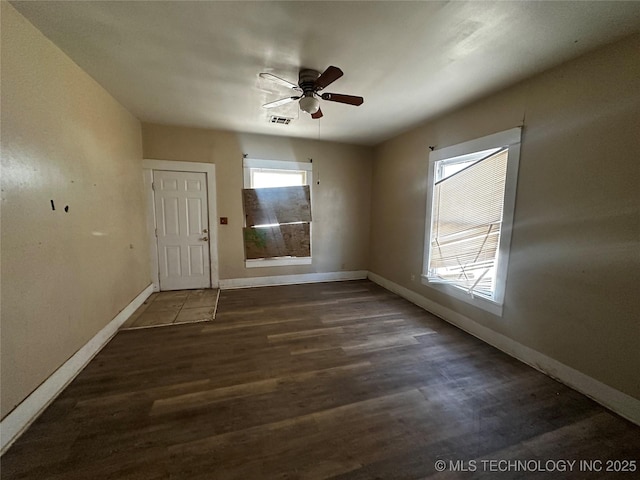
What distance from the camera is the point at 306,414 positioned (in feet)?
5.60

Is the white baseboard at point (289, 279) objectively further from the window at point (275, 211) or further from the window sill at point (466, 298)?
the window sill at point (466, 298)

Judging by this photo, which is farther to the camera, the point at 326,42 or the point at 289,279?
the point at 289,279

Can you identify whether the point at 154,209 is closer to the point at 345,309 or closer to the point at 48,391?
the point at 48,391

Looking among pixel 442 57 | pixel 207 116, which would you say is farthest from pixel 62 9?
pixel 442 57

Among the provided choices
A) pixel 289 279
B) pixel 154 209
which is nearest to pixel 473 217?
pixel 289 279

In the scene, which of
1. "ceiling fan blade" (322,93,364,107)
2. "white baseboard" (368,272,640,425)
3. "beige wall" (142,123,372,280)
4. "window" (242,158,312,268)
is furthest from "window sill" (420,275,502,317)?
"ceiling fan blade" (322,93,364,107)

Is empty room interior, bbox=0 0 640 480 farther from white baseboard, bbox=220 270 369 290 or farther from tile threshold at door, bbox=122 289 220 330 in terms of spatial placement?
white baseboard, bbox=220 270 369 290

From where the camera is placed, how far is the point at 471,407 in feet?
5.90

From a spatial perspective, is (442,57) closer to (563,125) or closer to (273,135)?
(563,125)

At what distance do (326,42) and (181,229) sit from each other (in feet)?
11.4

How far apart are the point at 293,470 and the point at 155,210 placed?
3.98 metres

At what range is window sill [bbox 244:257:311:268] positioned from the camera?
14.8 feet

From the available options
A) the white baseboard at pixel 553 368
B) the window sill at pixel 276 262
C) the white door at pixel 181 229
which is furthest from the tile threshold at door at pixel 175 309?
the white baseboard at pixel 553 368

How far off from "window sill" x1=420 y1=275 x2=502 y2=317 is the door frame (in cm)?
344
